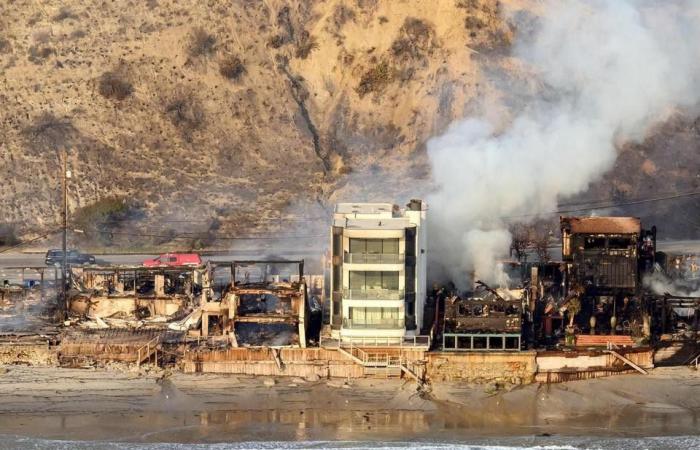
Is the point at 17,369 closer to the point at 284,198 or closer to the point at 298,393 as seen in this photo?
the point at 298,393

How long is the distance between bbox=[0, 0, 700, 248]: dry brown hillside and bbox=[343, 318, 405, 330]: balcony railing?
3035 cm

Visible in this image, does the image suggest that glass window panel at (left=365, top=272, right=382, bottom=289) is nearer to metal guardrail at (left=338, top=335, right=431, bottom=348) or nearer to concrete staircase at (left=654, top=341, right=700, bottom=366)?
metal guardrail at (left=338, top=335, right=431, bottom=348)

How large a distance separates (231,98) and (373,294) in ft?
160

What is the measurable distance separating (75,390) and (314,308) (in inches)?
567

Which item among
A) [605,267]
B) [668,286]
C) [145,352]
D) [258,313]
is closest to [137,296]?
[145,352]

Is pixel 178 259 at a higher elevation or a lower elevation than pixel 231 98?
lower

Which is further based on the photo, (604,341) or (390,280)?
(604,341)

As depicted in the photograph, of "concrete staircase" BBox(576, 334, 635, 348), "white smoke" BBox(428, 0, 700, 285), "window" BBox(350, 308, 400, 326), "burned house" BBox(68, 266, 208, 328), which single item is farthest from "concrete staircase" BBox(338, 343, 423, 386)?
"white smoke" BBox(428, 0, 700, 285)

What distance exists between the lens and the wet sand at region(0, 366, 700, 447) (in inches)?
2625

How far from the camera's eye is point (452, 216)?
88625 mm

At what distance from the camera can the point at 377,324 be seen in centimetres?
7625

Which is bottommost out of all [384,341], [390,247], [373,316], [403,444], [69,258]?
[403,444]

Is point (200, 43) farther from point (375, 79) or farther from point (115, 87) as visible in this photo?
point (375, 79)

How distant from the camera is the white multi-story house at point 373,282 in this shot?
76000mm
